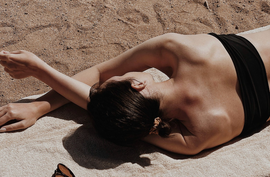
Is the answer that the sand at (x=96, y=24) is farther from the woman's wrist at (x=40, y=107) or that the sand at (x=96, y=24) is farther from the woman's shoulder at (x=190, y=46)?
the woman's shoulder at (x=190, y=46)

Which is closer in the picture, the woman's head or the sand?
the woman's head

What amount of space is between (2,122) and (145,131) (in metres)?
0.97

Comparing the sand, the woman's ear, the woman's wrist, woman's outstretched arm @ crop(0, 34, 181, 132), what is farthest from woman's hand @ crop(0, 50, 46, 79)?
the woman's ear

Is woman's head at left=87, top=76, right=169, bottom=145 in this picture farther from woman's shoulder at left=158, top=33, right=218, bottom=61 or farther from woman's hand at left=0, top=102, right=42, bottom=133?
woman's hand at left=0, top=102, right=42, bottom=133

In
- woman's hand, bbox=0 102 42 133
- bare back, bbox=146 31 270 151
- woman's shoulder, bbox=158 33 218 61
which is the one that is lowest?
woman's hand, bbox=0 102 42 133

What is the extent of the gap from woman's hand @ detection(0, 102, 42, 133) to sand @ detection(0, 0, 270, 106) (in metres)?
0.56

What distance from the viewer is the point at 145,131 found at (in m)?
1.51

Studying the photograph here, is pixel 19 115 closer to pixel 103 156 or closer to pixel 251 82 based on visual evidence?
pixel 103 156

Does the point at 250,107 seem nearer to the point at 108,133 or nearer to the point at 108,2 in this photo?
the point at 108,133

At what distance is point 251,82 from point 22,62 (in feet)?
4.92

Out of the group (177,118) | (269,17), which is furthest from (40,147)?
(269,17)

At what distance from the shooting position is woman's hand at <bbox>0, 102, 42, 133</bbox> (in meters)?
A: 1.77

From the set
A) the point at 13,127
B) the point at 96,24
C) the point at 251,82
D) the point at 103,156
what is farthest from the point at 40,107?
the point at 251,82

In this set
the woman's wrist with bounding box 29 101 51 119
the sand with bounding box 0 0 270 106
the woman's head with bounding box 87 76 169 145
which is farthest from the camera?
the sand with bounding box 0 0 270 106
